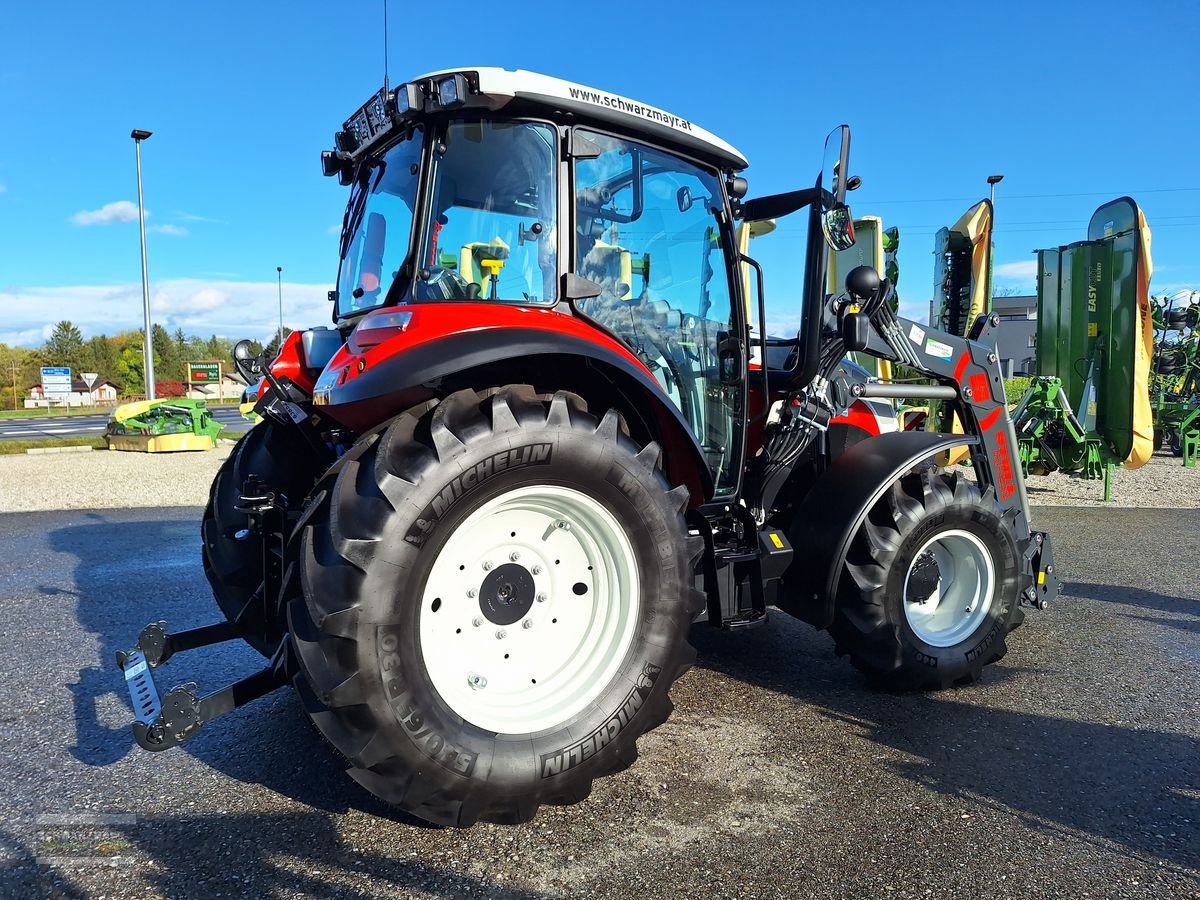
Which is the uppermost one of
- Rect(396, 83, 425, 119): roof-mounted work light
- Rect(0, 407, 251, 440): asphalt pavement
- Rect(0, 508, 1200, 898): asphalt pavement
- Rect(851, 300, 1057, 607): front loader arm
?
Rect(396, 83, 425, 119): roof-mounted work light

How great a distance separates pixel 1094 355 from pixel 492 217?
8.50m

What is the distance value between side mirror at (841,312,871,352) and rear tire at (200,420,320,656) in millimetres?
2528

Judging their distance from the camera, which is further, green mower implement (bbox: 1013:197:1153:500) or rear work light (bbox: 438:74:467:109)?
green mower implement (bbox: 1013:197:1153:500)

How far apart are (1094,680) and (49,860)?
4214 millimetres

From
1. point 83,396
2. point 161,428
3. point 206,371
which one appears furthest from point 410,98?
point 83,396

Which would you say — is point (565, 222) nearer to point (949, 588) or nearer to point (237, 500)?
point (237, 500)

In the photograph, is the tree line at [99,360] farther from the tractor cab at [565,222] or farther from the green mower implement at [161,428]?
the tractor cab at [565,222]

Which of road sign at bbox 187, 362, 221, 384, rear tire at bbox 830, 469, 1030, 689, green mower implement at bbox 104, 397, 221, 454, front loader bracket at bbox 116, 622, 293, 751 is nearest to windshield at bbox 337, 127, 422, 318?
front loader bracket at bbox 116, 622, 293, 751

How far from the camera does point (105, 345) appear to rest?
250 ft

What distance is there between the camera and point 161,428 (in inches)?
634

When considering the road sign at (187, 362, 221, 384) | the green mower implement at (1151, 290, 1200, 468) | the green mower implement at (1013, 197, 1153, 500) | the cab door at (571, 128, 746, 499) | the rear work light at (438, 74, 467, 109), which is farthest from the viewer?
the road sign at (187, 362, 221, 384)

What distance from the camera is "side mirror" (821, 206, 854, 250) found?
11.0 ft

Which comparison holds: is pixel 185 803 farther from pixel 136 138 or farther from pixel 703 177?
pixel 136 138

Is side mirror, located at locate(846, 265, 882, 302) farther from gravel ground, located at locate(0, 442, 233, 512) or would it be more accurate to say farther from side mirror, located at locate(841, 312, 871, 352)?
gravel ground, located at locate(0, 442, 233, 512)
